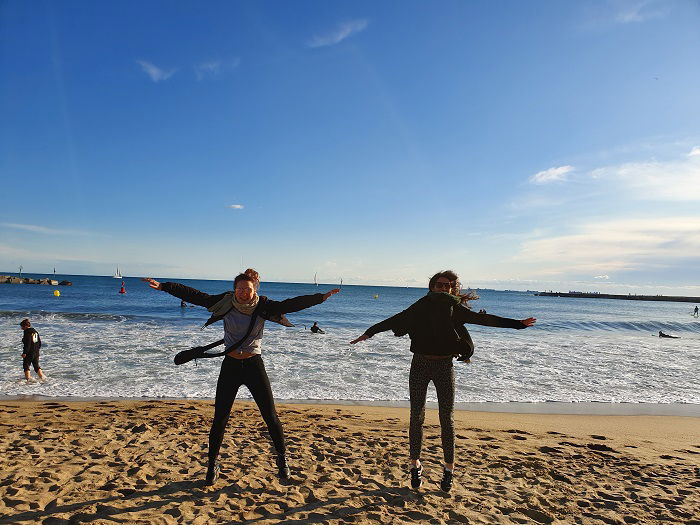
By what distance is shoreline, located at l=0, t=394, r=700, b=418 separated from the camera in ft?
31.6

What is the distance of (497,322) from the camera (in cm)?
453

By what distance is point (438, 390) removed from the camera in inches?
179

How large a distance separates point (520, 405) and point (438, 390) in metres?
7.07

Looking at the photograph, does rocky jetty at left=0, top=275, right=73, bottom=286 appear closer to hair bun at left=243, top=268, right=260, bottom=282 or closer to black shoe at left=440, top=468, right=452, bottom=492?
hair bun at left=243, top=268, right=260, bottom=282

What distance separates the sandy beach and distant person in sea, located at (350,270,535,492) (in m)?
0.75

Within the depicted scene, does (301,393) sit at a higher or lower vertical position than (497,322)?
lower

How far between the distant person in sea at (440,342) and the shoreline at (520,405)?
5.46 metres

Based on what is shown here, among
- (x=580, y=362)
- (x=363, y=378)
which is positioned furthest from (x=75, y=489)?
(x=580, y=362)

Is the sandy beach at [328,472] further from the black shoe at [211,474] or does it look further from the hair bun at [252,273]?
the hair bun at [252,273]

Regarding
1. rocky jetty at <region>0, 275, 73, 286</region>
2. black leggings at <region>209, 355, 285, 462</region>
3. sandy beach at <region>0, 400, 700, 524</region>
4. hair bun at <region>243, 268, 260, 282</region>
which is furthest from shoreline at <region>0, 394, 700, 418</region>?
rocky jetty at <region>0, 275, 73, 286</region>

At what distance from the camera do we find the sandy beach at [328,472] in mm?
4250

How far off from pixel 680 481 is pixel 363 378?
27.4 ft

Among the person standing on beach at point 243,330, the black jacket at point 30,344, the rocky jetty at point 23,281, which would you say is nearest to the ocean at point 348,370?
the black jacket at point 30,344

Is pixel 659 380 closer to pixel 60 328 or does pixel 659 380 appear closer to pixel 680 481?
pixel 680 481
